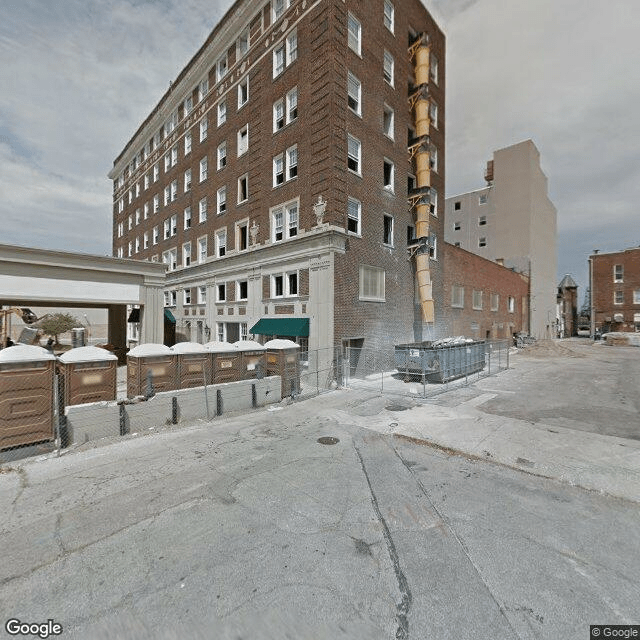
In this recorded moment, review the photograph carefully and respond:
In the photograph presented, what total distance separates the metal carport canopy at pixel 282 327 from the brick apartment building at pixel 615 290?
59.6 m

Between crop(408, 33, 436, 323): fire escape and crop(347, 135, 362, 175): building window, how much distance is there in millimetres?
5379

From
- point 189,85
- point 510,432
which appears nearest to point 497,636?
point 510,432

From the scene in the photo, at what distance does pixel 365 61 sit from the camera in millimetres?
18156

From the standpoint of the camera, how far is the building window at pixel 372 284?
17906mm

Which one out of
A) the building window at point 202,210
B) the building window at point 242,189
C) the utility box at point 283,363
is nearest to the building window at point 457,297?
the building window at point 242,189

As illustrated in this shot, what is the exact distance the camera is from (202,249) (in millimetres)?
26391

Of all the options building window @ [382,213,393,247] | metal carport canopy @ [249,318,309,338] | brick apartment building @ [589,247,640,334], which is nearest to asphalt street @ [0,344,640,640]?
metal carport canopy @ [249,318,309,338]

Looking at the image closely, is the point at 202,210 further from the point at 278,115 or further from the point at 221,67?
the point at 278,115

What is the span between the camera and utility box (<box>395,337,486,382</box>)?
15352 millimetres

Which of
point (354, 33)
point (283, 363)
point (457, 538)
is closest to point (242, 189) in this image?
point (354, 33)

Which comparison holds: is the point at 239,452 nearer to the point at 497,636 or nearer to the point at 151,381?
the point at 151,381

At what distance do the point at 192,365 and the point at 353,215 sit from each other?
38.5ft

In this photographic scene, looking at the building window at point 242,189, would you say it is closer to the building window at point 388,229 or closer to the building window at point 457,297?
the building window at point 388,229

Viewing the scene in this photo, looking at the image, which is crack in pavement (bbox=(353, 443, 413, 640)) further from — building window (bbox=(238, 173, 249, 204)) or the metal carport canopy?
building window (bbox=(238, 173, 249, 204))
